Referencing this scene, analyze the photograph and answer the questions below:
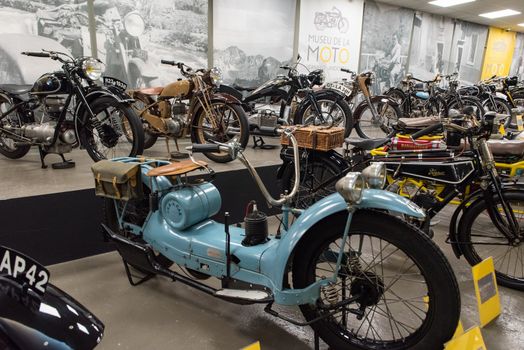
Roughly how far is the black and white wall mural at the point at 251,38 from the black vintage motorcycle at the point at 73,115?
10.5 ft

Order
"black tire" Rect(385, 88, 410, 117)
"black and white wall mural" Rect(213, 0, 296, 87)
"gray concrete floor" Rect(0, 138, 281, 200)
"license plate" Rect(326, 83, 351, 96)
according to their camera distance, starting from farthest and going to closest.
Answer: "black tire" Rect(385, 88, 410, 117), "black and white wall mural" Rect(213, 0, 296, 87), "license plate" Rect(326, 83, 351, 96), "gray concrete floor" Rect(0, 138, 281, 200)

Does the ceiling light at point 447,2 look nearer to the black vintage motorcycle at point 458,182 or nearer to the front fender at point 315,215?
the black vintage motorcycle at point 458,182

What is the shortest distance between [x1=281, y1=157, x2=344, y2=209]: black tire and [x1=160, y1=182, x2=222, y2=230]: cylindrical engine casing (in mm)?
1078

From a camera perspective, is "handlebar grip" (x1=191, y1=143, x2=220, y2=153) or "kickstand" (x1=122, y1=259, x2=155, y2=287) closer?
"handlebar grip" (x1=191, y1=143, x2=220, y2=153)

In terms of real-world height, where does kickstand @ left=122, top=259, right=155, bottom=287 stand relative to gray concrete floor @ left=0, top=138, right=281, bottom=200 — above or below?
below

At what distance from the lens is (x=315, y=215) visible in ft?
5.03

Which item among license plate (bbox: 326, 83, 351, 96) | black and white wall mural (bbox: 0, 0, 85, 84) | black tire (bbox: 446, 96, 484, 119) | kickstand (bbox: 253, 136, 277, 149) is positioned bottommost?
kickstand (bbox: 253, 136, 277, 149)

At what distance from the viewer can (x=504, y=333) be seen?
1.86m

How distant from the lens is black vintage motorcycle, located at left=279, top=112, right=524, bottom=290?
2238 millimetres

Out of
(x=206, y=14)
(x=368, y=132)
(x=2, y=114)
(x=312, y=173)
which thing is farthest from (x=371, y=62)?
(x=2, y=114)

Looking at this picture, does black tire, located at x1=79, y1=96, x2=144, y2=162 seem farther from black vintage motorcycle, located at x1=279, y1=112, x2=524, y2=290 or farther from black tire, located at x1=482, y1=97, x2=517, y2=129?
black tire, located at x1=482, y1=97, x2=517, y2=129

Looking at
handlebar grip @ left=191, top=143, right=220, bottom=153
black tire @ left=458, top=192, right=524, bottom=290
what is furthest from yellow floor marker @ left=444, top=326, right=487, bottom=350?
handlebar grip @ left=191, top=143, right=220, bottom=153

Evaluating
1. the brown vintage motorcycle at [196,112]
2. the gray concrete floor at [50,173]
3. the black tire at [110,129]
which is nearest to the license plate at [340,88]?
the gray concrete floor at [50,173]

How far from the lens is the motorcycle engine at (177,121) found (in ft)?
12.4
